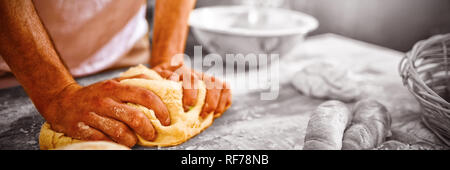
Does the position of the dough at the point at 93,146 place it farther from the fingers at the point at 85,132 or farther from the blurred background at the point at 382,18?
the blurred background at the point at 382,18

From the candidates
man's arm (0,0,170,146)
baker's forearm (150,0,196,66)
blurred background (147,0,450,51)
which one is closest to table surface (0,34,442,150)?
man's arm (0,0,170,146)

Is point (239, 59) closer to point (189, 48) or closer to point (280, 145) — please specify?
point (189, 48)

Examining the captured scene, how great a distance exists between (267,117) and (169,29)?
1.44 feet

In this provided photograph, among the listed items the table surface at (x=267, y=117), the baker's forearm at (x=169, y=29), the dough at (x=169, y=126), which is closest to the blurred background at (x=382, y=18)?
the table surface at (x=267, y=117)

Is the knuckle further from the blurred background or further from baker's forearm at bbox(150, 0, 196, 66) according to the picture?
the blurred background

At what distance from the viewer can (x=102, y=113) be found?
0.66m

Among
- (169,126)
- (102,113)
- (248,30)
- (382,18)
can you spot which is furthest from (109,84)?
(382,18)

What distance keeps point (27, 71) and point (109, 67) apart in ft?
1.67

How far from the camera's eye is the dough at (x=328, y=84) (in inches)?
40.8

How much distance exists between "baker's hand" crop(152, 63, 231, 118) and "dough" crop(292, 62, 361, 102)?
329 millimetres

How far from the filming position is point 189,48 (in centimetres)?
158

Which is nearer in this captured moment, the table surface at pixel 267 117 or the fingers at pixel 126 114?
the fingers at pixel 126 114

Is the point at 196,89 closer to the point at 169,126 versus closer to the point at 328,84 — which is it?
the point at 169,126
